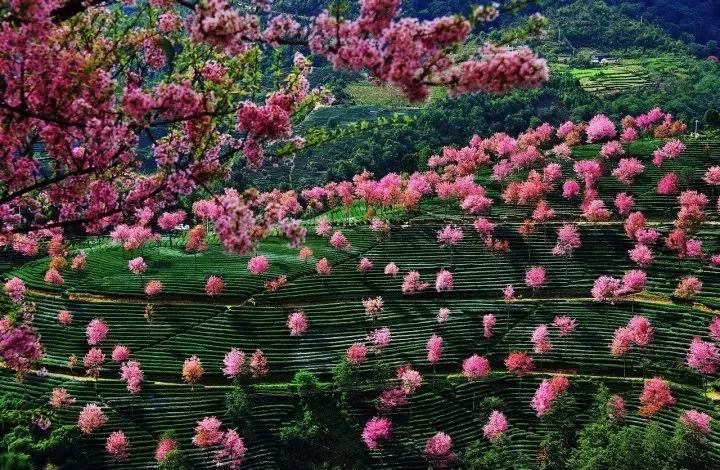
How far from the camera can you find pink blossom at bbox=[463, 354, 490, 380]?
35906mm

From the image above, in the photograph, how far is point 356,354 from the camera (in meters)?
36.8

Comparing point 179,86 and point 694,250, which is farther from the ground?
point 179,86

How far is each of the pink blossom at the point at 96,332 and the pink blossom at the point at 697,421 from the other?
30034 mm

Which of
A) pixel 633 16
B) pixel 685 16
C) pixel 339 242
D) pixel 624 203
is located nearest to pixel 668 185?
pixel 624 203

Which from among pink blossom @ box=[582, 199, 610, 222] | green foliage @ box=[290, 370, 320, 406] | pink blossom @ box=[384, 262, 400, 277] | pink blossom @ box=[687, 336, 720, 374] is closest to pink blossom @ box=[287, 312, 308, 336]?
green foliage @ box=[290, 370, 320, 406]

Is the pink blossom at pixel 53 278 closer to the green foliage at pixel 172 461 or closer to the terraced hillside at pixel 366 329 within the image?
the terraced hillside at pixel 366 329

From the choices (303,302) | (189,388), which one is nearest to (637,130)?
(303,302)

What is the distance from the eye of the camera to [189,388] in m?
36.1

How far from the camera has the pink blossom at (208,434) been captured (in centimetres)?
3222

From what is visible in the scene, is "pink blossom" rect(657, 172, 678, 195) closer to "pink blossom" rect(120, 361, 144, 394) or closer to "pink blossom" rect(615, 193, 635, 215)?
"pink blossom" rect(615, 193, 635, 215)

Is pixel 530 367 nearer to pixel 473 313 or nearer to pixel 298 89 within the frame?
pixel 473 313

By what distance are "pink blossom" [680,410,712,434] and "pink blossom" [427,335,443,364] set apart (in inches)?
485

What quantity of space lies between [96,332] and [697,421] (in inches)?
1212

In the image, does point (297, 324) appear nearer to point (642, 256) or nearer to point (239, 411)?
point (239, 411)
